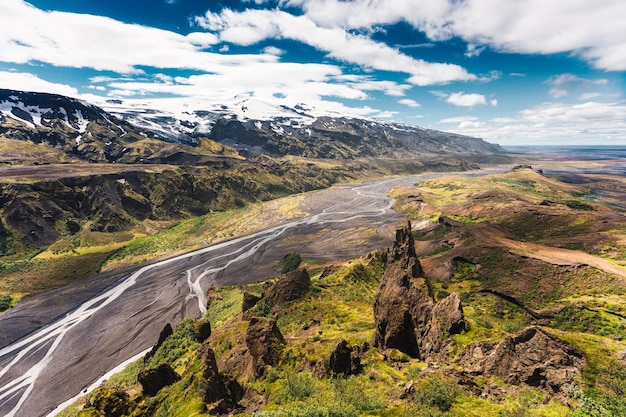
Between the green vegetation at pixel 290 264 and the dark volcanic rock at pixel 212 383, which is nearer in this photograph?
the dark volcanic rock at pixel 212 383

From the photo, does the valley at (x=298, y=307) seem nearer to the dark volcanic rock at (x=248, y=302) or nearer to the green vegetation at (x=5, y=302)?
the dark volcanic rock at (x=248, y=302)

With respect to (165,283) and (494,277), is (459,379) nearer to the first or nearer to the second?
(494,277)

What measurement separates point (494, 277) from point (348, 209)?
384 feet

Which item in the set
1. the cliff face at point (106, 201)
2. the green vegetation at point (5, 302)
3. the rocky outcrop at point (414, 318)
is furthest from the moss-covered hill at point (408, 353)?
the cliff face at point (106, 201)

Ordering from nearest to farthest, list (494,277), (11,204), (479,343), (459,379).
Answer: (459,379)
(479,343)
(494,277)
(11,204)

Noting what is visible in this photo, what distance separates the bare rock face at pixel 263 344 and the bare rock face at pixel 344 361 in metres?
7.00

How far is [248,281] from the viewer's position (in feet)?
292

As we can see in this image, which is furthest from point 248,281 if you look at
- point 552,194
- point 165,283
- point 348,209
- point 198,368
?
point 552,194

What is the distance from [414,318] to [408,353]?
10.9 ft

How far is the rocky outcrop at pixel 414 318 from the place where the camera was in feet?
87.5

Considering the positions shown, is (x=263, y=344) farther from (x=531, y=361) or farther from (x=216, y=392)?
(x=531, y=361)

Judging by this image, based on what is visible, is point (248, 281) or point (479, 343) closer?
point (479, 343)

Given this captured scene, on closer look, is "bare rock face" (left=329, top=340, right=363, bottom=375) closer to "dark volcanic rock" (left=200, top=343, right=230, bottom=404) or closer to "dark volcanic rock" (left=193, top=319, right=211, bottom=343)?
"dark volcanic rock" (left=200, top=343, right=230, bottom=404)

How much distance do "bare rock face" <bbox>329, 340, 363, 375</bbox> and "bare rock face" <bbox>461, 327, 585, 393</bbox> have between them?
8.10 m
